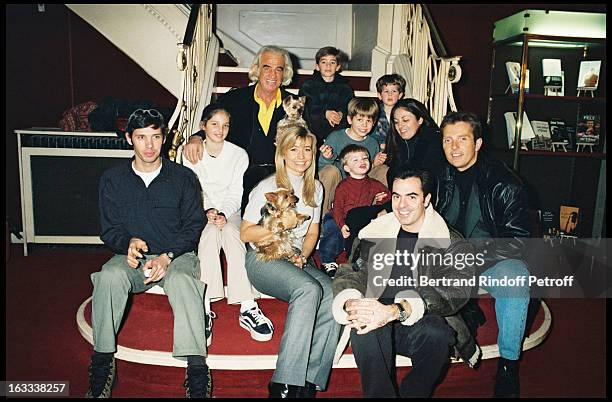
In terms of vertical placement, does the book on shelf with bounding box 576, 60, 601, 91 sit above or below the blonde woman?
above

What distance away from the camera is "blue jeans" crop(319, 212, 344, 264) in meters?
2.80

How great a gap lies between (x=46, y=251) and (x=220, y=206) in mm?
2505

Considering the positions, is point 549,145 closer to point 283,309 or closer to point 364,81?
point 364,81

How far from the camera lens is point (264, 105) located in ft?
10.5

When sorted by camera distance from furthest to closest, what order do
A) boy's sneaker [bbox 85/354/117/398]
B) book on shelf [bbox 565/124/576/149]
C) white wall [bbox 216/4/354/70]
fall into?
white wall [bbox 216/4/354/70] → book on shelf [bbox 565/124/576/149] → boy's sneaker [bbox 85/354/117/398]

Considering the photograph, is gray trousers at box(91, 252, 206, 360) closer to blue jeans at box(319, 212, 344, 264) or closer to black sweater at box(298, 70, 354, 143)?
blue jeans at box(319, 212, 344, 264)

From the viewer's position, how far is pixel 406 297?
2084mm

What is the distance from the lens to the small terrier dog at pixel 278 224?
2.28 metres

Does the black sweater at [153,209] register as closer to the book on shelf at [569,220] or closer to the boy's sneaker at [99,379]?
the boy's sneaker at [99,379]

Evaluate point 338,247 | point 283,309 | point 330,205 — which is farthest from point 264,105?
point 283,309

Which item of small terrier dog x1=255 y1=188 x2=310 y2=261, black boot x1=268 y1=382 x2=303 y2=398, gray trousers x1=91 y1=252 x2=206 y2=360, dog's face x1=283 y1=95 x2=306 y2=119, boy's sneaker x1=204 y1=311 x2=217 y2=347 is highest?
dog's face x1=283 y1=95 x2=306 y2=119

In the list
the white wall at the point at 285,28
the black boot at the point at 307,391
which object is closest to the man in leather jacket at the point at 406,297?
the black boot at the point at 307,391

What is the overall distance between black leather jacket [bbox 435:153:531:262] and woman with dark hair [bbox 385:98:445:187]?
0.53 meters
